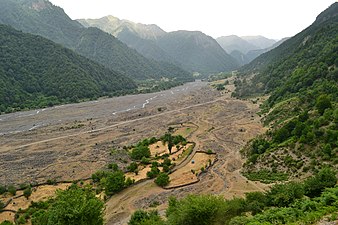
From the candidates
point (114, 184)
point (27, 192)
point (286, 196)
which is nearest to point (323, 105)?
point (286, 196)

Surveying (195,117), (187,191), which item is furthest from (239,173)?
(195,117)

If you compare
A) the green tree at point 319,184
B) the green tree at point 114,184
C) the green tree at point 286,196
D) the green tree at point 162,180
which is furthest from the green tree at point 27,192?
the green tree at point 319,184

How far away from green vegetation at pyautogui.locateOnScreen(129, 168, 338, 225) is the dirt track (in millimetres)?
11257

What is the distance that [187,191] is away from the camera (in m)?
39.2

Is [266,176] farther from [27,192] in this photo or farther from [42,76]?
[42,76]

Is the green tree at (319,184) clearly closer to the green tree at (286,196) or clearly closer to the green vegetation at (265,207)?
the green vegetation at (265,207)

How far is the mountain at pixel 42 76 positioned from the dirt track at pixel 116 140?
16.7 meters

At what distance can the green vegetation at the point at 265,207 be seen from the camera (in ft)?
59.9

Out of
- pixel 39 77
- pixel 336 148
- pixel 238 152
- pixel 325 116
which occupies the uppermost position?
pixel 39 77

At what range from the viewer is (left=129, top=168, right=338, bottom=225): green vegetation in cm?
1827

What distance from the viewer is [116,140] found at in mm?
71062

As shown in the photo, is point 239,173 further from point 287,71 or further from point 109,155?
point 287,71

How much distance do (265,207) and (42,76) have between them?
145 m

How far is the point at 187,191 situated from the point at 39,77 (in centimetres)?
12980
